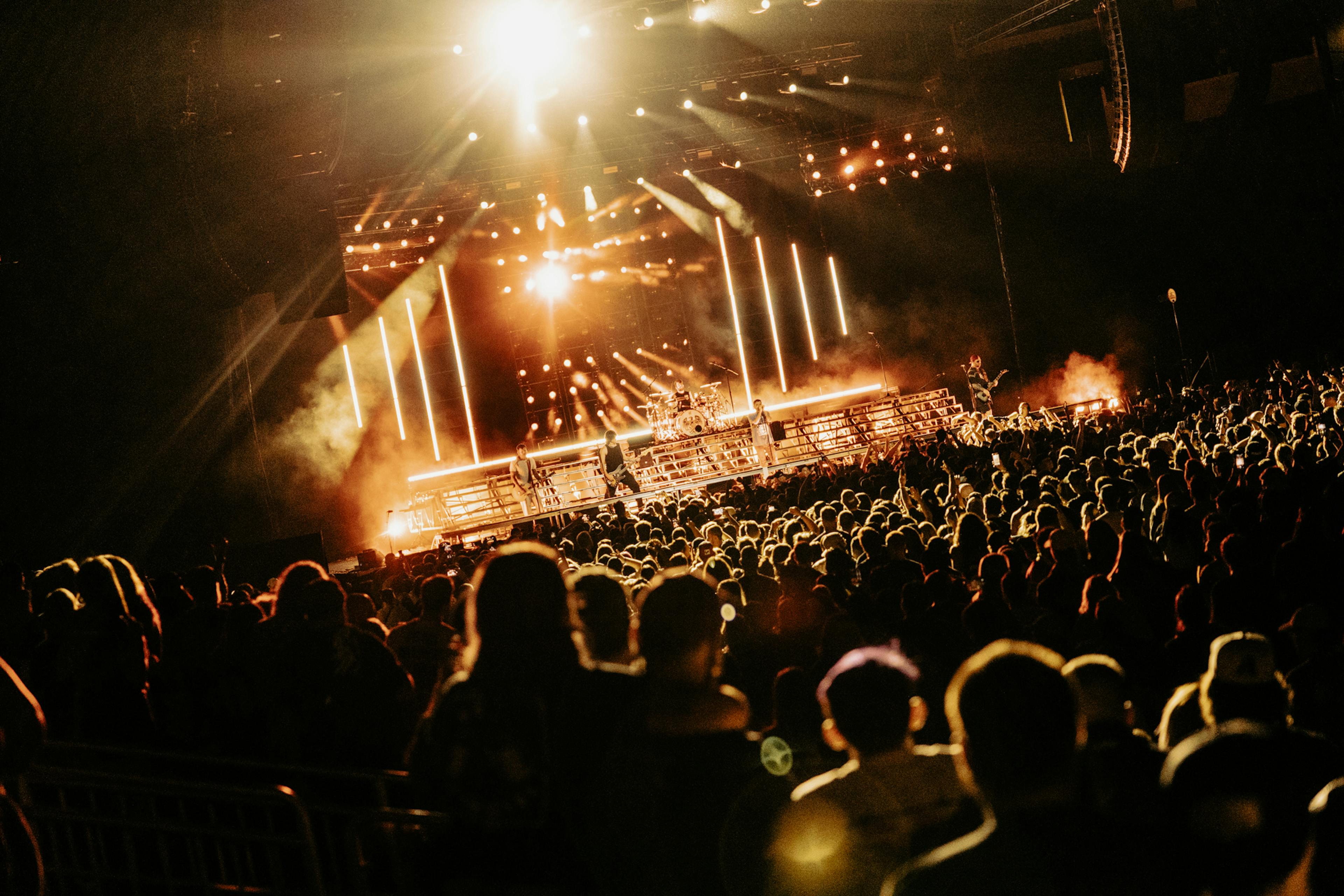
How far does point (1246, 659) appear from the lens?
7.56 ft

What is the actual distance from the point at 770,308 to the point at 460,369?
26.1 feet

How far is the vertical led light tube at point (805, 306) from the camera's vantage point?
2553 cm

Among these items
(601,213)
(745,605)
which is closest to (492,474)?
(601,213)

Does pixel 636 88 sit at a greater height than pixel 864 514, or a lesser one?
greater

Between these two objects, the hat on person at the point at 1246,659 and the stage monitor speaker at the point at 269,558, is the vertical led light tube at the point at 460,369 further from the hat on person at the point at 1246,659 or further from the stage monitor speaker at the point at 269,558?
the hat on person at the point at 1246,659

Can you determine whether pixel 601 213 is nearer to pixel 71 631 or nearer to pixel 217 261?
pixel 217 261

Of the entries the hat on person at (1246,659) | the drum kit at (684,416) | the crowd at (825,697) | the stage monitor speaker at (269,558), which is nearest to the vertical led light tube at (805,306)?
the drum kit at (684,416)

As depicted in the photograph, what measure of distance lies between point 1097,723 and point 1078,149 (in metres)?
22.4

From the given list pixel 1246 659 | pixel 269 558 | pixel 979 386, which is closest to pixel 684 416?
pixel 979 386

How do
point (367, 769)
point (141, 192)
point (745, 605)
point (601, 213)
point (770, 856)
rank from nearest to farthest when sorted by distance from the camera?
point (770, 856) < point (367, 769) < point (745, 605) < point (141, 192) < point (601, 213)

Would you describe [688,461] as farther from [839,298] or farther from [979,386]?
[839,298]

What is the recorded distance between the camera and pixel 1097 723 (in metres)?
2.21

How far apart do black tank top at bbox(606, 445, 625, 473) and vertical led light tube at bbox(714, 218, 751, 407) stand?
845 centimetres

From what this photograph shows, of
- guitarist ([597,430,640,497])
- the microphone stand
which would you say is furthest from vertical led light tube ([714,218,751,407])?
guitarist ([597,430,640,497])
